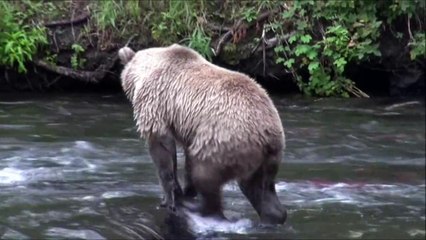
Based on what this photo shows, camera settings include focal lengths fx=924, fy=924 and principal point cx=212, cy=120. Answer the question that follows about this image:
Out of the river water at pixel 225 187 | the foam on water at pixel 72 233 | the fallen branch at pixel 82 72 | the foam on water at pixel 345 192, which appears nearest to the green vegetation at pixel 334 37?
the river water at pixel 225 187

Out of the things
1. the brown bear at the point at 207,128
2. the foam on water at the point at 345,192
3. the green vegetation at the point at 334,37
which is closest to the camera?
the brown bear at the point at 207,128

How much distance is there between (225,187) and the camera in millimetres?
6523

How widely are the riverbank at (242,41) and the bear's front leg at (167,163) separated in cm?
506

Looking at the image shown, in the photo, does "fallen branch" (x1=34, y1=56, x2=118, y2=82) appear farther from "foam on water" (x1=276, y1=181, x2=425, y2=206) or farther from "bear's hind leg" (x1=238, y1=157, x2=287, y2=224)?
"bear's hind leg" (x1=238, y1=157, x2=287, y2=224)

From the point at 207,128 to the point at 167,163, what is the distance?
48 cm

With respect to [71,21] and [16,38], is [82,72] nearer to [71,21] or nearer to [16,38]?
[71,21]

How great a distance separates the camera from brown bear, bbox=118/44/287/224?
17.6 ft

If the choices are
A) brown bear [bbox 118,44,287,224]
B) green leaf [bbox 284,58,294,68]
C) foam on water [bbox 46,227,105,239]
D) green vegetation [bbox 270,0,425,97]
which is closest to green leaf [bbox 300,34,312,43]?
green vegetation [bbox 270,0,425,97]

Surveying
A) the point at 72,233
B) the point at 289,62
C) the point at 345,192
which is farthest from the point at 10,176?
the point at 289,62

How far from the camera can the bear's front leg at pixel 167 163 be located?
5879mm

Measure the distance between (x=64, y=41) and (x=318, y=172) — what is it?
5208 millimetres

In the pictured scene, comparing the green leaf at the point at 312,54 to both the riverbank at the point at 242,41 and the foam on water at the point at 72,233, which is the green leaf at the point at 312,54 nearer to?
the riverbank at the point at 242,41

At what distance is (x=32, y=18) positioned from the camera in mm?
11617

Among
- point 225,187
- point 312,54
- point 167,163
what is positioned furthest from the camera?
point 312,54
